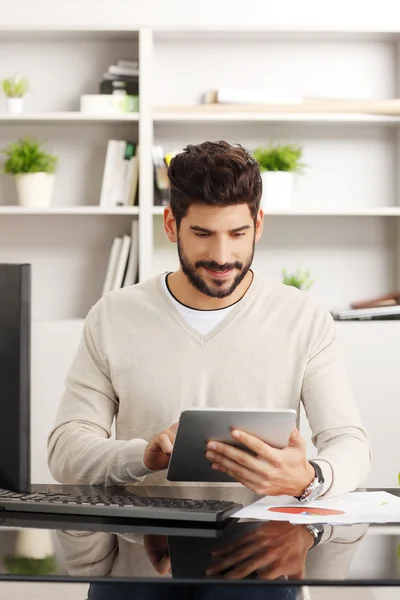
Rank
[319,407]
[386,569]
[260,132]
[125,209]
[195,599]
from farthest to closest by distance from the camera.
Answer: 1. [260,132]
2. [125,209]
3. [319,407]
4. [195,599]
5. [386,569]

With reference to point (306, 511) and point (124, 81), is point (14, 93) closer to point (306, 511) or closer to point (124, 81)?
point (124, 81)

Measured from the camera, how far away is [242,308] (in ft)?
6.56

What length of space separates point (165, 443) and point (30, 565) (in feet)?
1.39

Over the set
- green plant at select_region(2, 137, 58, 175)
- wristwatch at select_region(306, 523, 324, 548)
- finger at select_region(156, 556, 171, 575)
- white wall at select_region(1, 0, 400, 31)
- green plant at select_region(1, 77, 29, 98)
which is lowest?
wristwatch at select_region(306, 523, 324, 548)

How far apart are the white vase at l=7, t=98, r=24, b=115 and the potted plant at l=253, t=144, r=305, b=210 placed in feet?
3.13

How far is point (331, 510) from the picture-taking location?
1.48m

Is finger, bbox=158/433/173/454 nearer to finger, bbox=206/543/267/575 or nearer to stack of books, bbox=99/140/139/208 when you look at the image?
finger, bbox=206/543/267/575

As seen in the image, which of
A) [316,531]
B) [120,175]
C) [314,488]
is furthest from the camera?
[120,175]

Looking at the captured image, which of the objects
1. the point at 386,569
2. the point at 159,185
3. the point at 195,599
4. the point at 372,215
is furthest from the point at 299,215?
the point at 386,569

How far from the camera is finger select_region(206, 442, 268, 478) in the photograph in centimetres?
145

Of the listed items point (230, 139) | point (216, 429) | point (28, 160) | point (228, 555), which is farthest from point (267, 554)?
point (230, 139)

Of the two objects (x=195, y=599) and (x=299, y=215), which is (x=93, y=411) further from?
(x=299, y=215)

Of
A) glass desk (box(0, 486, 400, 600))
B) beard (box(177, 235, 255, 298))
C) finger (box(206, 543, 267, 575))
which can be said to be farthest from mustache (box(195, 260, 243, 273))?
finger (box(206, 543, 267, 575))

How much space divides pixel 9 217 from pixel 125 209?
0.55 meters
